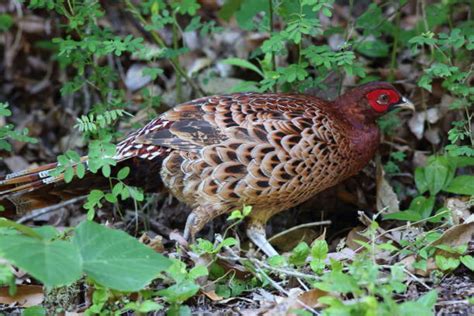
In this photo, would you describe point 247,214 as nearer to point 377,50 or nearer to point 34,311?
point 34,311

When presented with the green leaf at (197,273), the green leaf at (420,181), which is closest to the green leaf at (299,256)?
the green leaf at (197,273)

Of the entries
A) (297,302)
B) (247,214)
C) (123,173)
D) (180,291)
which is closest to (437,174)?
(247,214)

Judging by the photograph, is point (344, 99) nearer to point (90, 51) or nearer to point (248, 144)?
point (248, 144)

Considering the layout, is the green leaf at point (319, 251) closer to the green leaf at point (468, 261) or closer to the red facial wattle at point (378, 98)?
the green leaf at point (468, 261)

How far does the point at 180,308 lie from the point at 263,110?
1.39 m

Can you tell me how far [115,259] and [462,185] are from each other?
96.2 inches

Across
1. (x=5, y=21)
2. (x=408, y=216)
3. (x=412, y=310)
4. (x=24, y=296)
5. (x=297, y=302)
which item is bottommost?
(x=24, y=296)

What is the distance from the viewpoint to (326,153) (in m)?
4.59

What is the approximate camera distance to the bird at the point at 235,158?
14.5 ft

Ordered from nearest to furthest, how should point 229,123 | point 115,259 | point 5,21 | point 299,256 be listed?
point 115,259
point 299,256
point 229,123
point 5,21

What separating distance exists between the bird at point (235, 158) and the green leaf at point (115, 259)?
971 mm

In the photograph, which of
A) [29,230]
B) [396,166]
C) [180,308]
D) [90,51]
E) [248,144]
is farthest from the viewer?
[396,166]

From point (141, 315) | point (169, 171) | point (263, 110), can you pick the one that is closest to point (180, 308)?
point (141, 315)

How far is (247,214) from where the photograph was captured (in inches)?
154
